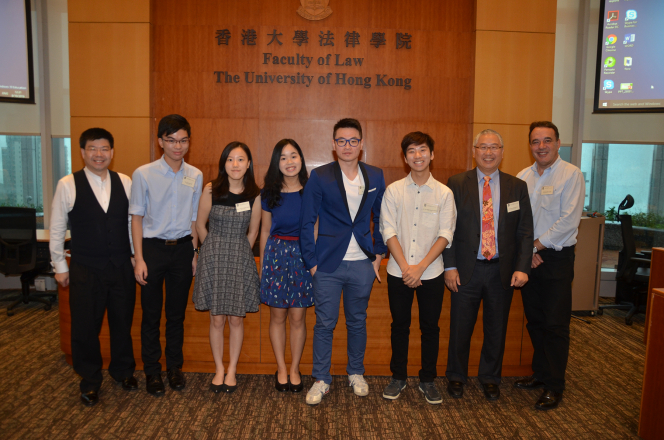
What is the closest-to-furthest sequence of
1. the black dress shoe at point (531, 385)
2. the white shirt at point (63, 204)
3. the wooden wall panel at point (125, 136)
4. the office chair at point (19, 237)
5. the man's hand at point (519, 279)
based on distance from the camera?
the white shirt at point (63, 204) → the man's hand at point (519, 279) → the black dress shoe at point (531, 385) → the office chair at point (19, 237) → the wooden wall panel at point (125, 136)

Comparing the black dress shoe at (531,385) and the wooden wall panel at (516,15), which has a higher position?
the wooden wall panel at (516,15)

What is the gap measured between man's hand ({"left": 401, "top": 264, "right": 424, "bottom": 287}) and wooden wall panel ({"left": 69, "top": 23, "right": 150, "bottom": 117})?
4042 millimetres

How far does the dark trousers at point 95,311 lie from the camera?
2.69 m

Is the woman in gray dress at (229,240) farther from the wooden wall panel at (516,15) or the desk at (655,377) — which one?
the wooden wall panel at (516,15)

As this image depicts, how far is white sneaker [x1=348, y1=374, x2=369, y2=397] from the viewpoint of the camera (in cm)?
281

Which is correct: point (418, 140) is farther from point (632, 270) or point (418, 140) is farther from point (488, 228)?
point (632, 270)

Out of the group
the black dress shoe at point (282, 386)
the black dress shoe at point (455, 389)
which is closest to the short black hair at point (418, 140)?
the black dress shoe at point (455, 389)

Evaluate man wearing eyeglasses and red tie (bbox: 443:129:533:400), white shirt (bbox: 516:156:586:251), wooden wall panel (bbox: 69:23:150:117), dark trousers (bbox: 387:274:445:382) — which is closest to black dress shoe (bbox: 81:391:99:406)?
dark trousers (bbox: 387:274:445:382)

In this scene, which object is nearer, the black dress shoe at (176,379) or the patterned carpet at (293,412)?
the patterned carpet at (293,412)

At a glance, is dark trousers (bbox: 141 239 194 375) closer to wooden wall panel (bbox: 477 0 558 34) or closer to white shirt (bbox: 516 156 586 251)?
white shirt (bbox: 516 156 586 251)

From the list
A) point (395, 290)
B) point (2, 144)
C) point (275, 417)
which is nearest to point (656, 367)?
point (395, 290)

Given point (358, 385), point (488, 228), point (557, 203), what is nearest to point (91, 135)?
point (358, 385)

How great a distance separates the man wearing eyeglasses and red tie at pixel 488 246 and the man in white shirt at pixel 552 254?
0.71ft

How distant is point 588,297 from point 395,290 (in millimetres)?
3453
